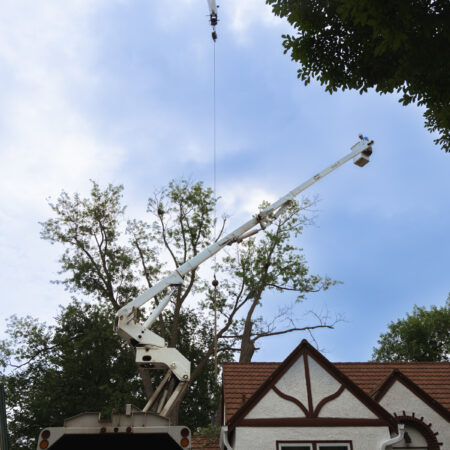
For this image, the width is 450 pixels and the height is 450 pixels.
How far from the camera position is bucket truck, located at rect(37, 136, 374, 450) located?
8477 mm

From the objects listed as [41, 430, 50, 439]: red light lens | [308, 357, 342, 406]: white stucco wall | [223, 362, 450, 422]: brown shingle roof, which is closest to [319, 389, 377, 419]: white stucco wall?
[308, 357, 342, 406]: white stucco wall

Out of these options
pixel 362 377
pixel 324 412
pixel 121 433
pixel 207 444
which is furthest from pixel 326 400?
pixel 121 433

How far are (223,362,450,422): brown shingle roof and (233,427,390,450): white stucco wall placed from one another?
1.51 metres

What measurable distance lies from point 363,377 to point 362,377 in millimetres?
37

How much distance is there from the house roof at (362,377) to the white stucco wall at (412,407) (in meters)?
0.50

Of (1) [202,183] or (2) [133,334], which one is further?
(1) [202,183]

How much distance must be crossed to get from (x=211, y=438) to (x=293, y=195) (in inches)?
378

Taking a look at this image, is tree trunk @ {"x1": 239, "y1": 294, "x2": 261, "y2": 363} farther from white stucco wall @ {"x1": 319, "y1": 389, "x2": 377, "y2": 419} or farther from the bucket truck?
white stucco wall @ {"x1": 319, "y1": 389, "x2": 377, "y2": 419}

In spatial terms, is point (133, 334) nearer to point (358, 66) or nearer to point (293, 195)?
point (293, 195)

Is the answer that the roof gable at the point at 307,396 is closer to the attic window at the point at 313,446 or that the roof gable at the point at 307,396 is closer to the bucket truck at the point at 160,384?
the attic window at the point at 313,446

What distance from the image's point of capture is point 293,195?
18344 millimetres

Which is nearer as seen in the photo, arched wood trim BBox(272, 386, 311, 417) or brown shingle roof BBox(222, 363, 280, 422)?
arched wood trim BBox(272, 386, 311, 417)

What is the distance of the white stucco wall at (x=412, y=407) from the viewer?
51.0 ft

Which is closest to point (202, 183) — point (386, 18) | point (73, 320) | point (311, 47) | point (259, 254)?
point (259, 254)
